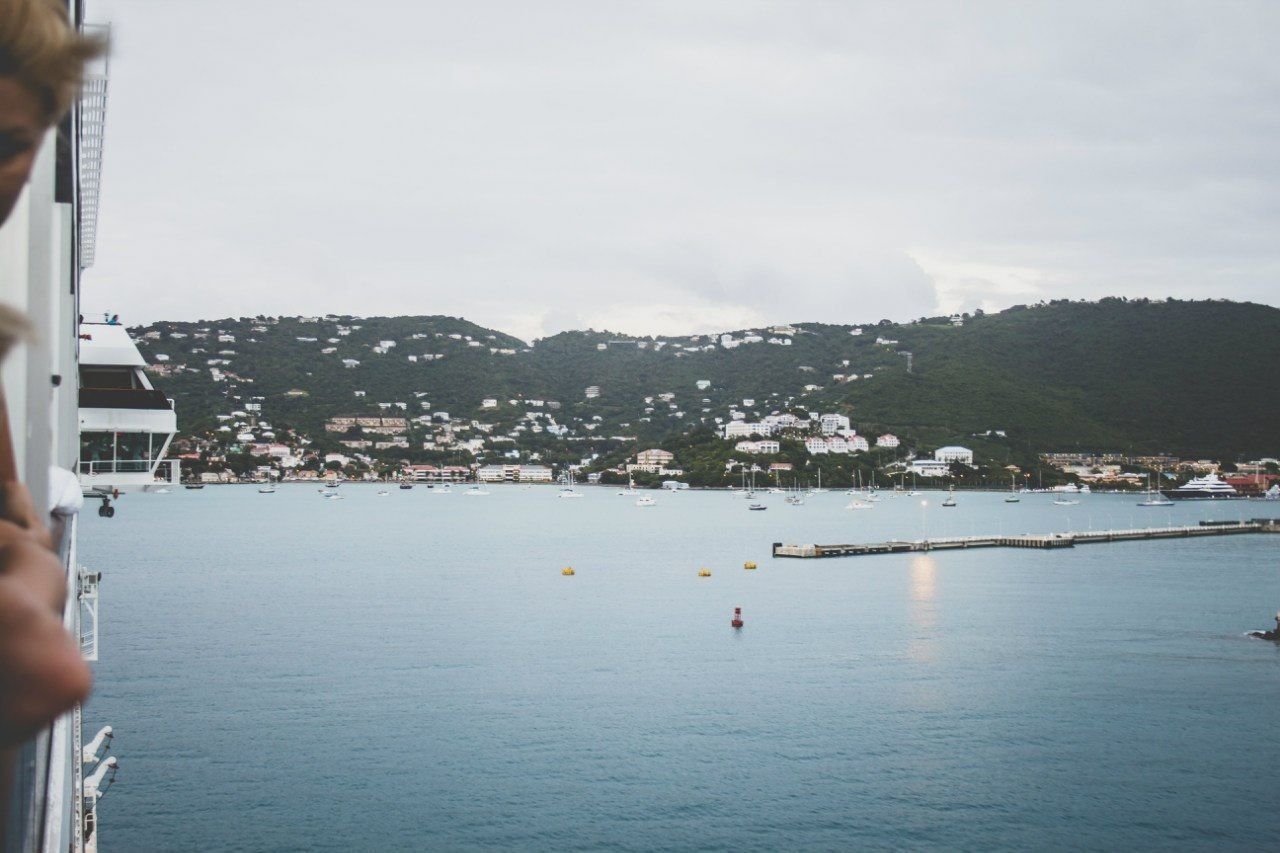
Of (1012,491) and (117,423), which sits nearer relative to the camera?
(117,423)

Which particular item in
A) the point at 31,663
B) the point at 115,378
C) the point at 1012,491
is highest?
the point at 115,378

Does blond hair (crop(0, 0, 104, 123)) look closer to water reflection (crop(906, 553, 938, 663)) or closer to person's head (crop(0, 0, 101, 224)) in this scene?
person's head (crop(0, 0, 101, 224))

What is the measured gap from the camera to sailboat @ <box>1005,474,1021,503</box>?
7057 inches

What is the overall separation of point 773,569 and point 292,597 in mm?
30313

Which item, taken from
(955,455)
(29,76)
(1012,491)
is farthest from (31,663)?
(1012,491)

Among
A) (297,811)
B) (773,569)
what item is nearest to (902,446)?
(773,569)

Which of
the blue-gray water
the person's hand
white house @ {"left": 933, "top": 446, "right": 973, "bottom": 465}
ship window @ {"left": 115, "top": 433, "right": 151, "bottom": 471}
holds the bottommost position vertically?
the blue-gray water

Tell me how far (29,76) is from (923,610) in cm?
5644

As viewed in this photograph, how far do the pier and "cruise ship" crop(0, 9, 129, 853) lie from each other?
63336 mm

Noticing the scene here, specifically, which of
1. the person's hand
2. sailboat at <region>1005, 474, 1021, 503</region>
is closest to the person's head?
the person's hand

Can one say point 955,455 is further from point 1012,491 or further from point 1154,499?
point 1154,499

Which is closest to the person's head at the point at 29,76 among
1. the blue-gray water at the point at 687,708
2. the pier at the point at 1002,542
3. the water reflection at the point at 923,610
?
the blue-gray water at the point at 687,708

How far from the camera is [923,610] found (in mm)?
54875

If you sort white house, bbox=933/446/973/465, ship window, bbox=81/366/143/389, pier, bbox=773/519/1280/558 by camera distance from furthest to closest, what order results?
1. white house, bbox=933/446/973/465
2. pier, bbox=773/519/1280/558
3. ship window, bbox=81/366/143/389
